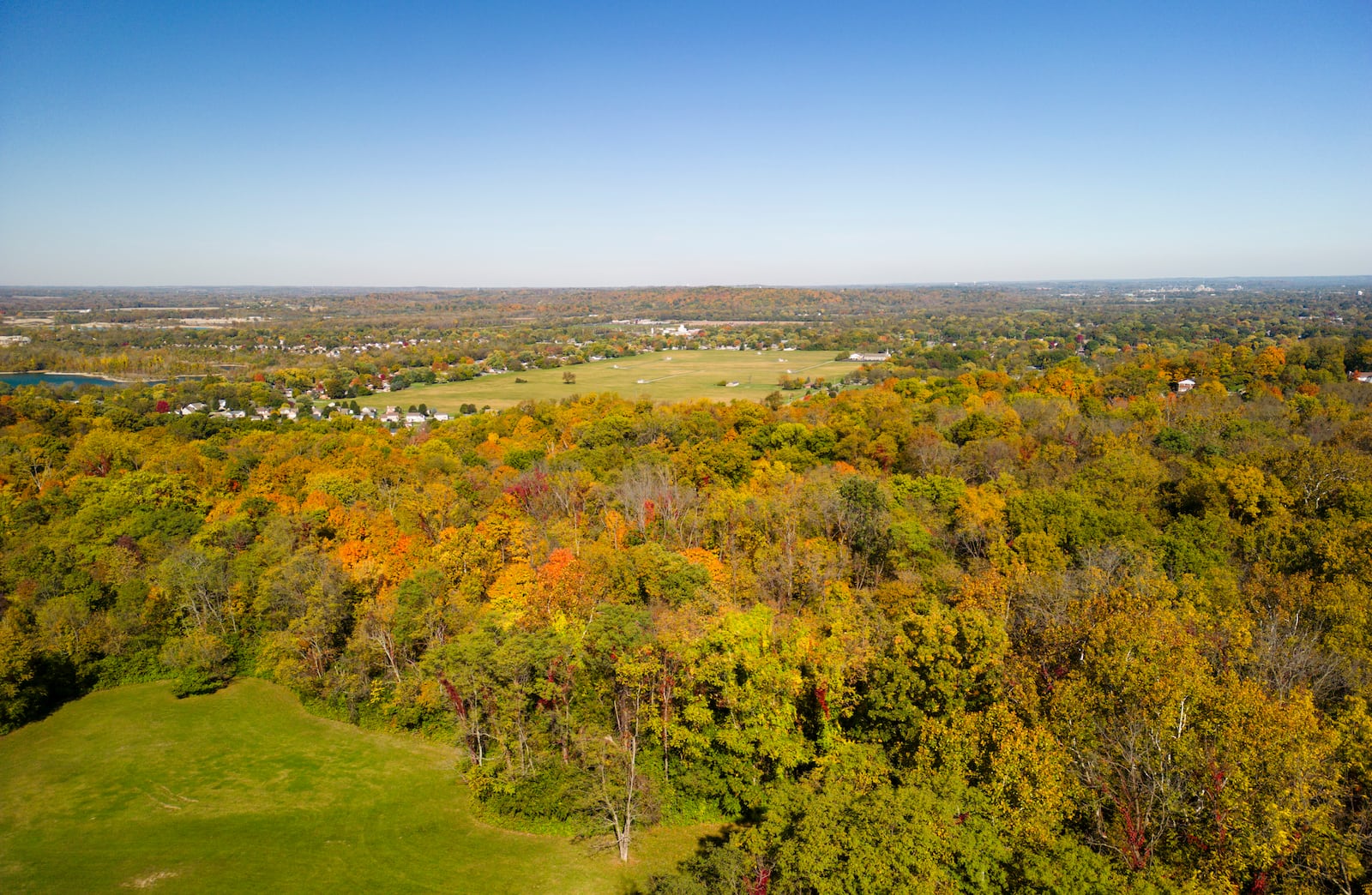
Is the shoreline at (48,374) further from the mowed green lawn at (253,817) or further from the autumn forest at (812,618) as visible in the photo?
the mowed green lawn at (253,817)

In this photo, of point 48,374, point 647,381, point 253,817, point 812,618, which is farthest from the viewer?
point 48,374

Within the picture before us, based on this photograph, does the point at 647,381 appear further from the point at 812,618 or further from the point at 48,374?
the point at 48,374

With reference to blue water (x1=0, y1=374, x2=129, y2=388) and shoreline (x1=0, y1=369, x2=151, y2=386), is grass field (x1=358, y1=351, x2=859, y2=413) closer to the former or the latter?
blue water (x1=0, y1=374, x2=129, y2=388)

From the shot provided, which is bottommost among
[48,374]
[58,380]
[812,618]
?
[812,618]

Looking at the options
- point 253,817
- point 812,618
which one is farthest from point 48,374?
point 812,618

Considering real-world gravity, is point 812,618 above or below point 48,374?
below

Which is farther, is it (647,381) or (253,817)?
(647,381)
